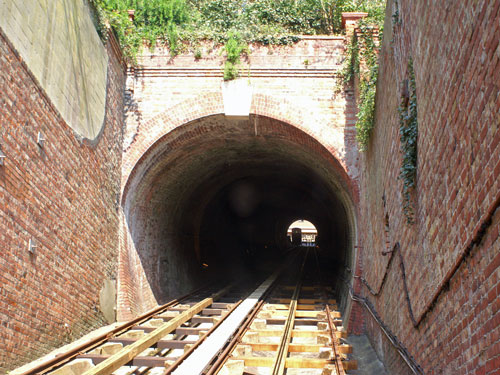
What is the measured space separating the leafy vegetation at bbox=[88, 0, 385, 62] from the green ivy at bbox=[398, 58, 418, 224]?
17.2 feet

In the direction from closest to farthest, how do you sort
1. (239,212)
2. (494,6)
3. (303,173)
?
(494,6)
(303,173)
(239,212)

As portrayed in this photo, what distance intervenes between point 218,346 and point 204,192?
31.2ft

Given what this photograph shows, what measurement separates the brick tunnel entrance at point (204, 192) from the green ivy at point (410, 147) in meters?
4.98

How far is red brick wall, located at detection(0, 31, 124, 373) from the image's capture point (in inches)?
215

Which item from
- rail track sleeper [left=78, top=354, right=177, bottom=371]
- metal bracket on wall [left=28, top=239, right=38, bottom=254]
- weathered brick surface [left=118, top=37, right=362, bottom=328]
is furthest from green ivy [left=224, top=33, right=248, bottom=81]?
rail track sleeper [left=78, top=354, right=177, bottom=371]

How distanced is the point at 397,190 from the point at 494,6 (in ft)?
10.7

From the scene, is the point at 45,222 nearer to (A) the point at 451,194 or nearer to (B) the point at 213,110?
(B) the point at 213,110

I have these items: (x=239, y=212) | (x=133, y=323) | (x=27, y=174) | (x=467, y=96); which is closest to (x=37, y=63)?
(x=27, y=174)

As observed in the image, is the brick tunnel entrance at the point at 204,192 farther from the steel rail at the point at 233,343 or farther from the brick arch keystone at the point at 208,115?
the steel rail at the point at 233,343

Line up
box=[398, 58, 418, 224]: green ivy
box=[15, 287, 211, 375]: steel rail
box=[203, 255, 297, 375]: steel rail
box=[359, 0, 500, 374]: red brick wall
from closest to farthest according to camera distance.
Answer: box=[359, 0, 500, 374]: red brick wall < box=[398, 58, 418, 224]: green ivy < box=[15, 287, 211, 375]: steel rail < box=[203, 255, 297, 375]: steel rail

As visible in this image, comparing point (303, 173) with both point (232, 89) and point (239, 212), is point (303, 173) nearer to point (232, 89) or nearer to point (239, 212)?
point (232, 89)

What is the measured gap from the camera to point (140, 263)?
10.6m

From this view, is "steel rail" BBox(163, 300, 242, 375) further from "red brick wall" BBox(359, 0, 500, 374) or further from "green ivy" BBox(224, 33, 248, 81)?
"green ivy" BBox(224, 33, 248, 81)

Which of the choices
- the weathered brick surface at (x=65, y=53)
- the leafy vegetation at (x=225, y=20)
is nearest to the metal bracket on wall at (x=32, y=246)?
the weathered brick surface at (x=65, y=53)
